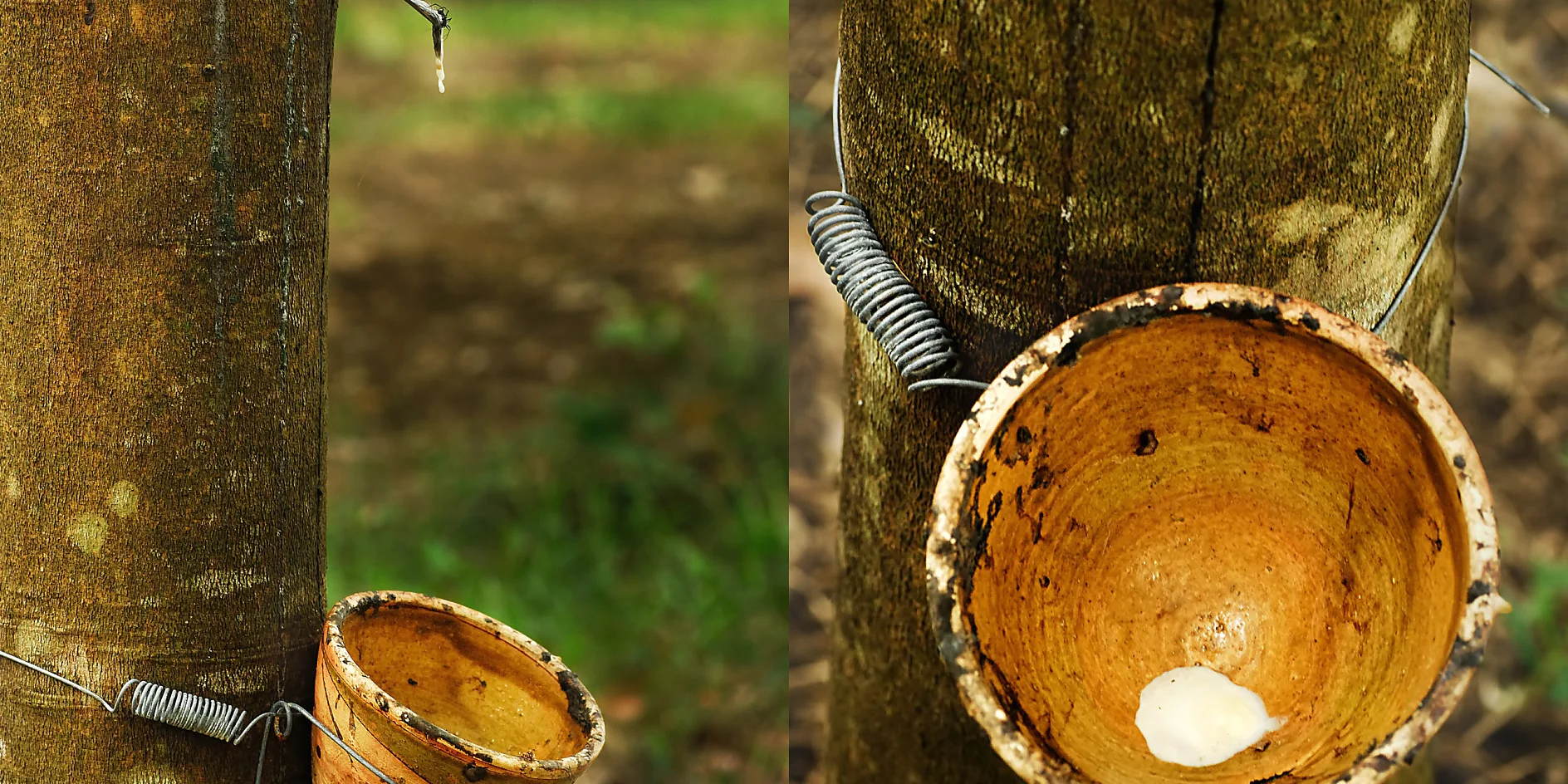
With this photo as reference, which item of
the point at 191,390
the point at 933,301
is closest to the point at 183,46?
the point at 191,390

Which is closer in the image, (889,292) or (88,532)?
(88,532)

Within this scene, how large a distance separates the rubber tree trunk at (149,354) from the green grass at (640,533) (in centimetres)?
172

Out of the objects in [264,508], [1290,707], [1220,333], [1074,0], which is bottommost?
[1290,707]

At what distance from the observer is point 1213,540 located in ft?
5.36

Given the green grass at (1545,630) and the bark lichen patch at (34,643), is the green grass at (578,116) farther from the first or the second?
the bark lichen patch at (34,643)

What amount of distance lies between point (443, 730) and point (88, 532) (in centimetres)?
41

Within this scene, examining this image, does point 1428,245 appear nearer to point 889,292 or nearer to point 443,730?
point 889,292

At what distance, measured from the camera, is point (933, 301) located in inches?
60.4

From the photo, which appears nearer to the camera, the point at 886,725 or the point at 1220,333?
the point at 1220,333

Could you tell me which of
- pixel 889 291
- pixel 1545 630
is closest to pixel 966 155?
pixel 889 291

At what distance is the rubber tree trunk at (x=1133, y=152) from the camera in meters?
1.34

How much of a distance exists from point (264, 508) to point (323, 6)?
53 cm

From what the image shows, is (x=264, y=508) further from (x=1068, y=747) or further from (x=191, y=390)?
(x=1068, y=747)

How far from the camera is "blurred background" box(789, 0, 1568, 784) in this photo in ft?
9.76
